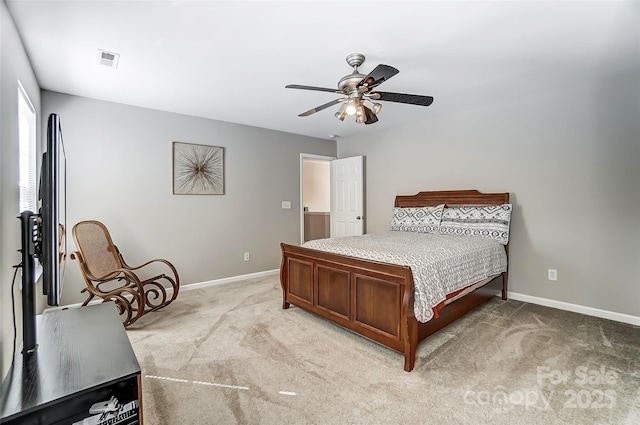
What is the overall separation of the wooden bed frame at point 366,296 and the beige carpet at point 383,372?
16 centimetres

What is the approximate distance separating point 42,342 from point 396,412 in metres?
1.83

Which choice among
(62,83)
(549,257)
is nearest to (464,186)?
(549,257)

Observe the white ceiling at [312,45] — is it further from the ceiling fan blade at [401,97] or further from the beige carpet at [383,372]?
the beige carpet at [383,372]

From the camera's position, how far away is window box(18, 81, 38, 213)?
240 cm

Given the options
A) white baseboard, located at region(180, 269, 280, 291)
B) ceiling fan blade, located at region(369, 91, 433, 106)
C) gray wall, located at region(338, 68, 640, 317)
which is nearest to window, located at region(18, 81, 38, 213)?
white baseboard, located at region(180, 269, 280, 291)

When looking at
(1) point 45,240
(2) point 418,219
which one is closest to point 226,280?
(2) point 418,219

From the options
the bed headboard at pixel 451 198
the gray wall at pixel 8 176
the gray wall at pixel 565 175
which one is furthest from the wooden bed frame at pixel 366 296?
the gray wall at pixel 8 176

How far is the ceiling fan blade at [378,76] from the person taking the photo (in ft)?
6.41

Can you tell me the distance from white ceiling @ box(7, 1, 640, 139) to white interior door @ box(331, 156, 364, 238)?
1.99 meters

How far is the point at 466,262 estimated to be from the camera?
2697mm

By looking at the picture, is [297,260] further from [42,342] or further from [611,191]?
[611,191]

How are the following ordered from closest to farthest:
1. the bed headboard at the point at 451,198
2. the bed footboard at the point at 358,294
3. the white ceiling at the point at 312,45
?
1. the white ceiling at the point at 312,45
2. the bed footboard at the point at 358,294
3. the bed headboard at the point at 451,198

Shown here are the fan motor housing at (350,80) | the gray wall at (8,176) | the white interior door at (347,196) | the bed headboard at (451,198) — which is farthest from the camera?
the white interior door at (347,196)

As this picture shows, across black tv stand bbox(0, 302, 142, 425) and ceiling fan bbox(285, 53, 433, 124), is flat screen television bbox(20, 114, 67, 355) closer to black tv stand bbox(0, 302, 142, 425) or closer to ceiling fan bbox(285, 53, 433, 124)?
black tv stand bbox(0, 302, 142, 425)
